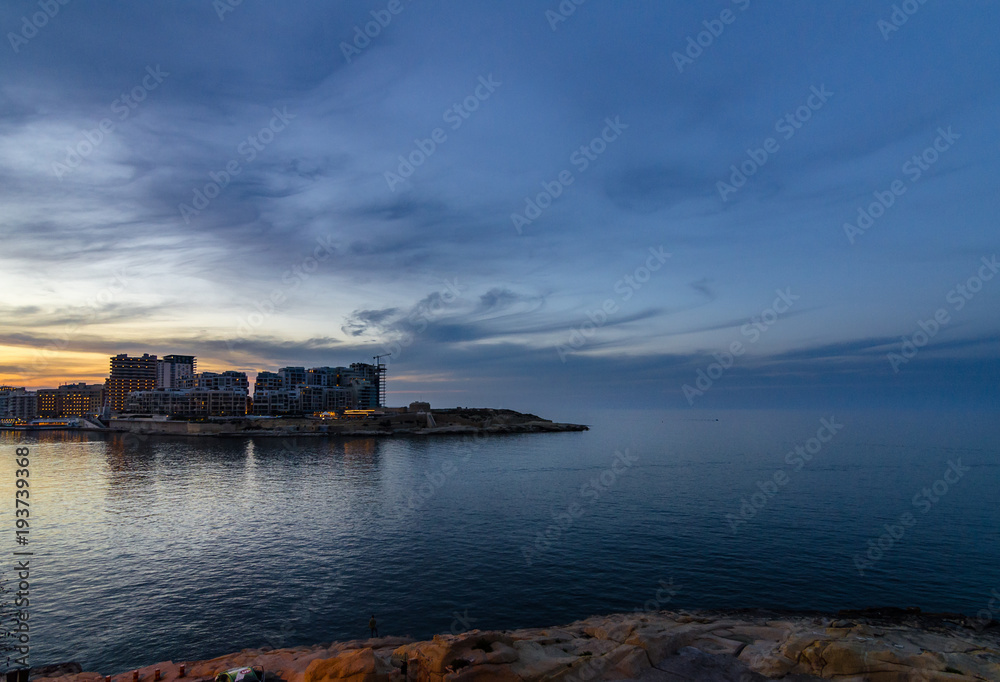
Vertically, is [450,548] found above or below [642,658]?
below

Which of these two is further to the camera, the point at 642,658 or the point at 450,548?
the point at 450,548

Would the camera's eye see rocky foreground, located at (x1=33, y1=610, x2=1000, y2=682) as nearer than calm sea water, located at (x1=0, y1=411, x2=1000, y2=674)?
Yes

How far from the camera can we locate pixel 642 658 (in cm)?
2462

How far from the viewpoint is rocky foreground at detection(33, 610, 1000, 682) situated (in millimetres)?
23078

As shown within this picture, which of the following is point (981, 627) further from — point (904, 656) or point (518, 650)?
point (518, 650)

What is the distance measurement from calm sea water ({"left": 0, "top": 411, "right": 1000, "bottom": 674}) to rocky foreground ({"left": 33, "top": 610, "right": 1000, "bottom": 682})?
265 inches

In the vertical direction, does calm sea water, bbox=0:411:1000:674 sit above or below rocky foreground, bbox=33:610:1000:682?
below

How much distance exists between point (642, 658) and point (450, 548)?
3132 centimetres

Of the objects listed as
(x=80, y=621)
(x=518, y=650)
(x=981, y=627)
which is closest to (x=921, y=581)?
(x=981, y=627)

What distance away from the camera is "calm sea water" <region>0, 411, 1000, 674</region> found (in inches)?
1459

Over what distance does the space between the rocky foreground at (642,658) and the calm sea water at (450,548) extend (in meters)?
6.74

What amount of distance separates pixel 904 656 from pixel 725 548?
29766 mm

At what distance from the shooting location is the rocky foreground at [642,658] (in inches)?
909

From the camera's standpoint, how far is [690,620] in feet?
111
